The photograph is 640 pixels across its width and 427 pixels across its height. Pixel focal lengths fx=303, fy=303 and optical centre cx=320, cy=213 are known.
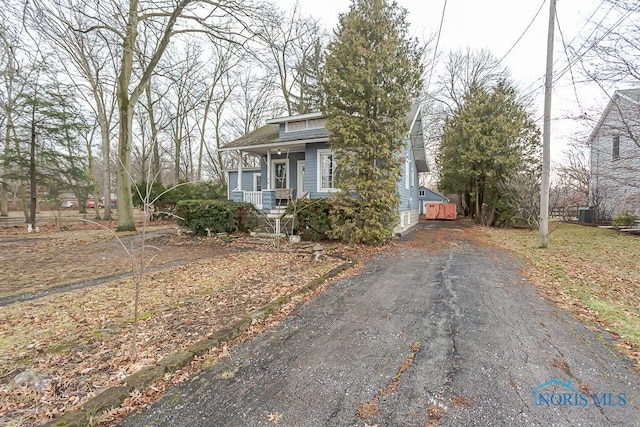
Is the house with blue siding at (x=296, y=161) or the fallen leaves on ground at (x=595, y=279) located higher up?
the house with blue siding at (x=296, y=161)

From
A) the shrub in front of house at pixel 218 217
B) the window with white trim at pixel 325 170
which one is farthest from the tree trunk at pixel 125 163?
the window with white trim at pixel 325 170

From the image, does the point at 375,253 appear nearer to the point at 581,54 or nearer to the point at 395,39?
the point at 395,39

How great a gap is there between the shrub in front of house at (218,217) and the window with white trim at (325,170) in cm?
302

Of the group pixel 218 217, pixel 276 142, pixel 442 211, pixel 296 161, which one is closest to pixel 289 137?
pixel 276 142

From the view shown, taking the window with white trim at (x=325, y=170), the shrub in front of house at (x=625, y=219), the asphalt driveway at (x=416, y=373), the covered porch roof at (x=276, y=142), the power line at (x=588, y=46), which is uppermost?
the power line at (x=588, y=46)

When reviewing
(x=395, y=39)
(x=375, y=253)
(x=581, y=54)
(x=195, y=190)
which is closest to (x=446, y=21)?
(x=395, y=39)

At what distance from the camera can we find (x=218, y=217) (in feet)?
38.0

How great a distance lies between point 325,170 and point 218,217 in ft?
15.2

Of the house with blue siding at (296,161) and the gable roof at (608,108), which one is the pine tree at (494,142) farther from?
the gable roof at (608,108)

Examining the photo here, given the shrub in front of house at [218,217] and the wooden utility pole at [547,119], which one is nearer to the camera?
the wooden utility pole at [547,119]

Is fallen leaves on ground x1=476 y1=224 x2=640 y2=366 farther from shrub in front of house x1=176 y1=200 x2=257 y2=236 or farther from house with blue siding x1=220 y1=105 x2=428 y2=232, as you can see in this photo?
shrub in front of house x1=176 y1=200 x2=257 y2=236

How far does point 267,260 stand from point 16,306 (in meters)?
4.60

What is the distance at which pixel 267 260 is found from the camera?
7852 mm

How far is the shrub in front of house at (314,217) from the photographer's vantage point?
10.1 metres
